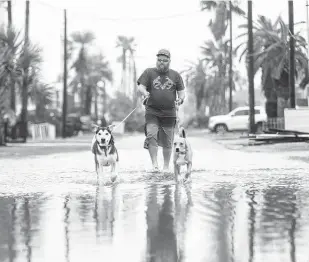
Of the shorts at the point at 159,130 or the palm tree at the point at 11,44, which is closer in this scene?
the shorts at the point at 159,130

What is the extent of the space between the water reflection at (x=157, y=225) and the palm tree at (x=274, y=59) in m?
36.6

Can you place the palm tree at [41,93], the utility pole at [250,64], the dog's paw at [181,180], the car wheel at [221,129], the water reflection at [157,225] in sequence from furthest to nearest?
the car wheel at [221,129]
the utility pole at [250,64]
the palm tree at [41,93]
the dog's paw at [181,180]
the water reflection at [157,225]

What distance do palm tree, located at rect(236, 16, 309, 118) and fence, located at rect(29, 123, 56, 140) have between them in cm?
1319

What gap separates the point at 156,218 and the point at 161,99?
537 cm

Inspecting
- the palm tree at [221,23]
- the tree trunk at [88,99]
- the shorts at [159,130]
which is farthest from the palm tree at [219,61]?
the shorts at [159,130]

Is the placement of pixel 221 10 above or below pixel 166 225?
above

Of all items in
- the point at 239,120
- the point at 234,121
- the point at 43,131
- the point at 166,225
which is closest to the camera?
the point at 166,225

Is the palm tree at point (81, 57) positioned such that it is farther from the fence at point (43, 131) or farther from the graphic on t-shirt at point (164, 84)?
the graphic on t-shirt at point (164, 84)

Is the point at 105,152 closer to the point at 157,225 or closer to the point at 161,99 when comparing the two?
the point at 161,99

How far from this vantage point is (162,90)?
12.4m

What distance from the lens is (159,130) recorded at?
1291cm

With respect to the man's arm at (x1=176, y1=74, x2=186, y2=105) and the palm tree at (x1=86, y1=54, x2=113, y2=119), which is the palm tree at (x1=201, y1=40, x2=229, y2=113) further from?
the man's arm at (x1=176, y1=74, x2=186, y2=105)

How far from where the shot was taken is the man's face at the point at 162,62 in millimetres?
12055

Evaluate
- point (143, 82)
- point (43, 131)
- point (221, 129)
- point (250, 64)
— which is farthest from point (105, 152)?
point (221, 129)
